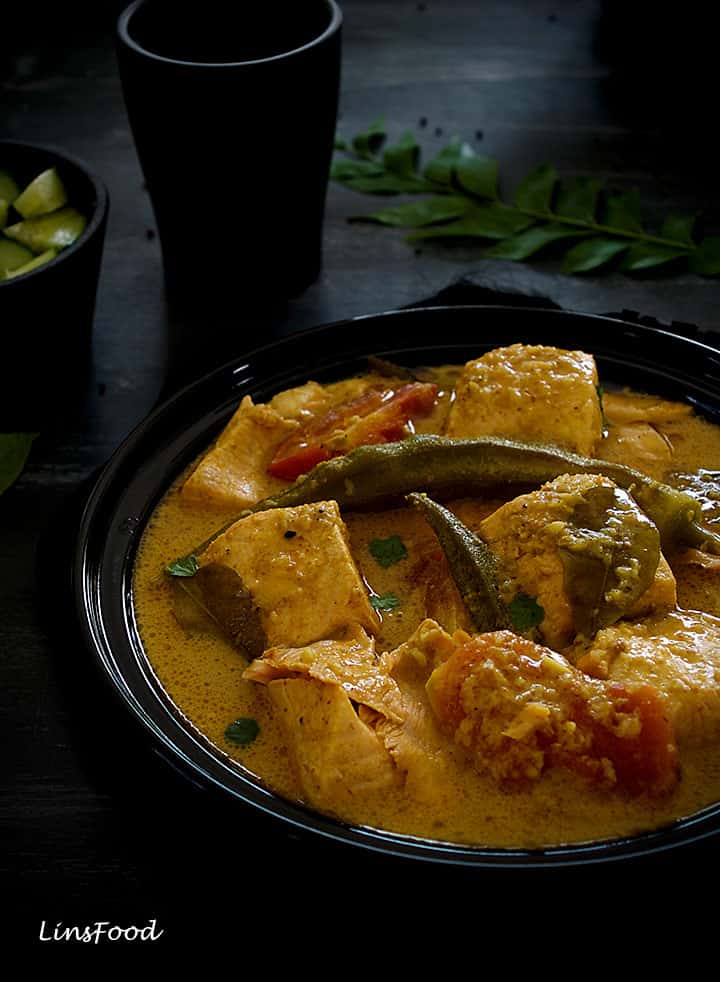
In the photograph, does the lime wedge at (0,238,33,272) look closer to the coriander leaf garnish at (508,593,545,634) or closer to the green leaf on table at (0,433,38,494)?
the green leaf on table at (0,433,38,494)

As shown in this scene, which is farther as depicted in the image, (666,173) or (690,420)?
(666,173)

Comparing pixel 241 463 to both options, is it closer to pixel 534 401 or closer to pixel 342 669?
pixel 534 401

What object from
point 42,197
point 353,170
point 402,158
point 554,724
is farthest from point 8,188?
point 554,724

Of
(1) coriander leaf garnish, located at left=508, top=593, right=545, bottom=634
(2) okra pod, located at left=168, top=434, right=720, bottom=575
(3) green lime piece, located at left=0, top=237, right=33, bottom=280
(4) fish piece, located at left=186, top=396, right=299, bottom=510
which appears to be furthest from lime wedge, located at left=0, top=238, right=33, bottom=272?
(1) coriander leaf garnish, located at left=508, top=593, right=545, bottom=634

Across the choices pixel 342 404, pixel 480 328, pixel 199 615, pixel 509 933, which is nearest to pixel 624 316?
pixel 480 328

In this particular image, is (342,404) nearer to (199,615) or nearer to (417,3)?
(199,615)

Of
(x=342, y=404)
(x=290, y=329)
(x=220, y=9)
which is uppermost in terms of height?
(x=220, y=9)
